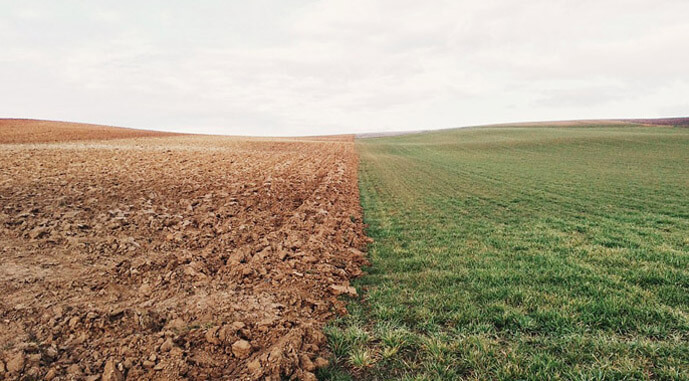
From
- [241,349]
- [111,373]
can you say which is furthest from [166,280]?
[241,349]

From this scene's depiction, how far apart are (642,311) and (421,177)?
16158 millimetres

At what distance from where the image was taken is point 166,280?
5.63m

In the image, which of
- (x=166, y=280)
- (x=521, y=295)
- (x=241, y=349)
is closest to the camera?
(x=241, y=349)

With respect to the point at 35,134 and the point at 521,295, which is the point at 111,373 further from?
the point at 35,134

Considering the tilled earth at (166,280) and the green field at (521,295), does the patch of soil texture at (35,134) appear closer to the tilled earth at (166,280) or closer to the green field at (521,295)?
the tilled earth at (166,280)

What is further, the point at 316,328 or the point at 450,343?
the point at 316,328

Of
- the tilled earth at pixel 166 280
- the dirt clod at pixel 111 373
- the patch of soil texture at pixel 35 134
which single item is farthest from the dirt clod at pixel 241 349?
the patch of soil texture at pixel 35 134

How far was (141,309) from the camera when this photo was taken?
4.71 metres

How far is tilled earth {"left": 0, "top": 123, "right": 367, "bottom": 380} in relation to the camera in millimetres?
3652

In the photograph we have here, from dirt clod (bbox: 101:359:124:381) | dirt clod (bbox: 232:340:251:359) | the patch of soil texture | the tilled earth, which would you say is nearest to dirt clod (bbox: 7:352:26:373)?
the tilled earth

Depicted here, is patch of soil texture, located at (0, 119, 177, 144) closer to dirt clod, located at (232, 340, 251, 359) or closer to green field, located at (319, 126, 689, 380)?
green field, located at (319, 126, 689, 380)

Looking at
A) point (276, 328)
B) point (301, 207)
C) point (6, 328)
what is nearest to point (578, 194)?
point (301, 207)

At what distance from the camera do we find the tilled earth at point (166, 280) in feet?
12.0

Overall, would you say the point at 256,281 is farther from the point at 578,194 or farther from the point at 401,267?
the point at 578,194
